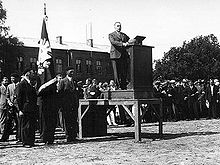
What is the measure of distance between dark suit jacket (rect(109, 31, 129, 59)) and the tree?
33.6 meters

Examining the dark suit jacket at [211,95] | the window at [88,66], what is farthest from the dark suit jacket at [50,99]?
the window at [88,66]

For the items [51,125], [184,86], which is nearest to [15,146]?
[51,125]

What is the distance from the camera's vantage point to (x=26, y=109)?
1082cm

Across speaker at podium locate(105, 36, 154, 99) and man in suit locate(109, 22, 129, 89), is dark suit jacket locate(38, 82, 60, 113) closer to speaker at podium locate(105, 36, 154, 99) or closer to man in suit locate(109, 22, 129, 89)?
speaker at podium locate(105, 36, 154, 99)

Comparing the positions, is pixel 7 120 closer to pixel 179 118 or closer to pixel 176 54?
pixel 179 118

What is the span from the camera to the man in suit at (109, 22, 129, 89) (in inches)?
478

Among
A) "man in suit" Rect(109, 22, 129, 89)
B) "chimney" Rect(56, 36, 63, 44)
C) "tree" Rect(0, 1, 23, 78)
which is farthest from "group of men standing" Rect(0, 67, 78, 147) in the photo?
"chimney" Rect(56, 36, 63, 44)

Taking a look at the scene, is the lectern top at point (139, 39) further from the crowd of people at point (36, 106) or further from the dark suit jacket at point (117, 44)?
the crowd of people at point (36, 106)

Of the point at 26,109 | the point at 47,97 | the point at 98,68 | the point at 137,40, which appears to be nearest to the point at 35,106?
the point at 26,109

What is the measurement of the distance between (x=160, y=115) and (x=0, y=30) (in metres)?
35.9

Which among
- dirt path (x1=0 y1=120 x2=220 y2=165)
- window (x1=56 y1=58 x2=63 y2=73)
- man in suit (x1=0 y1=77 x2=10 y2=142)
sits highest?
window (x1=56 y1=58 x2=63 y2=73)

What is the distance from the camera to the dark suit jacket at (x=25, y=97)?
426 inches

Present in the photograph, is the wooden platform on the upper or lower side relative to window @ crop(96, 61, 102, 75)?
lower

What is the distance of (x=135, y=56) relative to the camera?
38.7 feet
